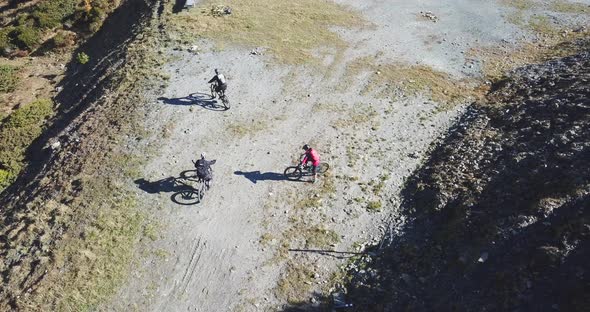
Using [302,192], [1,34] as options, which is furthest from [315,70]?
[1,34]

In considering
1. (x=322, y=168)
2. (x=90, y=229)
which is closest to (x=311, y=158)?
(x=322, y=168)

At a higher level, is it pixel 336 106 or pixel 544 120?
pixel 544 120

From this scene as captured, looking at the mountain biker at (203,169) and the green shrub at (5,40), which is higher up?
the mountain biker at (203,169)

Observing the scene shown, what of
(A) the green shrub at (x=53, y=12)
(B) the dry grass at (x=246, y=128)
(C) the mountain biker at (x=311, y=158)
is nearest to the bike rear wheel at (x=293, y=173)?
(C) the mountain biker at (x=311, y=158)

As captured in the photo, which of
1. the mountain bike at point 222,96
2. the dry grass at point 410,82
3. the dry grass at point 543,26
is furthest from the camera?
the dry grass at point 543,26

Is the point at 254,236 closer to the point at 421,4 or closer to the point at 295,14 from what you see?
the point at 295,14

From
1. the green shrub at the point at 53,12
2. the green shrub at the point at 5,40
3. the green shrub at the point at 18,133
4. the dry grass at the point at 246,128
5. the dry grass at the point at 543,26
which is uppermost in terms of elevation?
the dry grass at the point at 543,26

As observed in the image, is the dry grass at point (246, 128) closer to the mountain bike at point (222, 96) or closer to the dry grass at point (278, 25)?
the mountain bike at point (222, 96)
